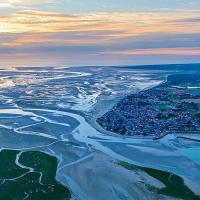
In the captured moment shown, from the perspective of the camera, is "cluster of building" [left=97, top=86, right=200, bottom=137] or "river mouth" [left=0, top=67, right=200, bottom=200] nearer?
"river mouth" [left=0, top=67, right=200, bottom=200]

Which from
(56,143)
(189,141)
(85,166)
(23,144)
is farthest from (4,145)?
(189,141)

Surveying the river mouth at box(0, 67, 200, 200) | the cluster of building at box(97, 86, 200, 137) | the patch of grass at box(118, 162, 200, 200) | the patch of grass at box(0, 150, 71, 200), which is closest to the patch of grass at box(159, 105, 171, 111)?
the cluster of building at box(97, 86, 200, 137)

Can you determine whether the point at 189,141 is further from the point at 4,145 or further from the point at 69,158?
the point at 4,145

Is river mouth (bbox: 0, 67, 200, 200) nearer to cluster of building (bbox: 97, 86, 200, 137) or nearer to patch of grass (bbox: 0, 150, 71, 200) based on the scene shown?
patch of grass (bbox: 0, 150, 71, 200)

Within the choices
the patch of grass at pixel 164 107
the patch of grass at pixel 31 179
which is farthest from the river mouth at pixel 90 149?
the patch of grass at pixel 164 107

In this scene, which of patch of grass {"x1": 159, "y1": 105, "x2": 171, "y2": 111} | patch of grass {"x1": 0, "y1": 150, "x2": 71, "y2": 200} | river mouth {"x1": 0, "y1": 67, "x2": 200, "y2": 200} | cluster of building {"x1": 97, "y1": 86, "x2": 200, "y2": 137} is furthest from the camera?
patch of grass {"x1": 159, "y1": 105, "x2": 171, "y2": 111}

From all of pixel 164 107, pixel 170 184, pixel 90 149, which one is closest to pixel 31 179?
pixel 90 149

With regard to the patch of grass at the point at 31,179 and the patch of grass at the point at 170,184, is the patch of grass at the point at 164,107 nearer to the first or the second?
the patch of grass at the point at 31,179

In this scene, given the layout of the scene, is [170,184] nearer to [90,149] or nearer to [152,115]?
[90,149]
